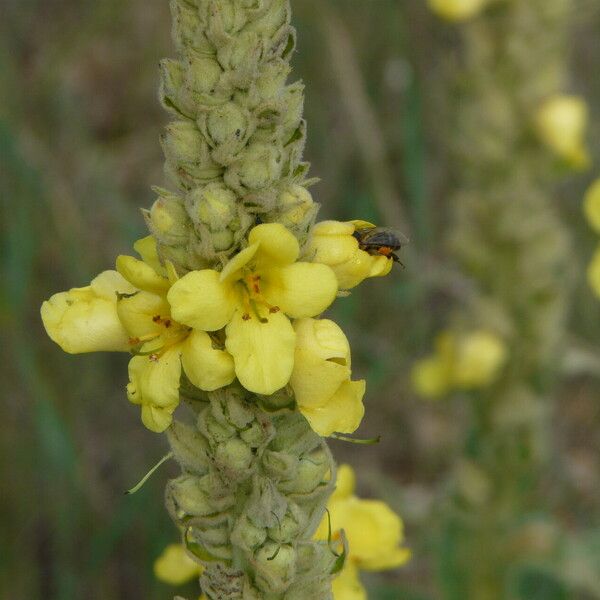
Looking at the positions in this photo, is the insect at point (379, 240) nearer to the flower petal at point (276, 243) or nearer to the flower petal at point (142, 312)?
the flower petal at point (276, 243)

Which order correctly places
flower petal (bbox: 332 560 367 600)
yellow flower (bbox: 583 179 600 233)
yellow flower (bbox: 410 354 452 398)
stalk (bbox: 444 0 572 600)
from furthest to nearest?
yellow flower (bbox: 410 354 452 398) < stalk (bbox: 444 0 572 600) < yellow flower (bbox: 583 179 600 233) < flower petal (bbox: 332 560 367 600)

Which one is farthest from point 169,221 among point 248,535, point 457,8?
point 457,8

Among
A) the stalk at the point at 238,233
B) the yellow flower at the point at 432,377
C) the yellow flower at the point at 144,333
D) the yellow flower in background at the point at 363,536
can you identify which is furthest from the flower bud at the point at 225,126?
the yellow flower at the point at 432,377

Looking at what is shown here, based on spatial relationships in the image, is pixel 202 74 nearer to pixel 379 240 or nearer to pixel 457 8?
pixel 379 240

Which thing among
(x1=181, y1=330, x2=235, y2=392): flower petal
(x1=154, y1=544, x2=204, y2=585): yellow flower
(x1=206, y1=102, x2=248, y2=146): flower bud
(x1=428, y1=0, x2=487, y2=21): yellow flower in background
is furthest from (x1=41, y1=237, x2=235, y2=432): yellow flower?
(x1=428, y1=0, x2=487, y2=21): yellow flower in background

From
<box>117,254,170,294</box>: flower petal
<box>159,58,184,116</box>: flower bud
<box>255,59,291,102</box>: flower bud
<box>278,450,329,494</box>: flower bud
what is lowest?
<box>278,450,329,494</box>: flower bud

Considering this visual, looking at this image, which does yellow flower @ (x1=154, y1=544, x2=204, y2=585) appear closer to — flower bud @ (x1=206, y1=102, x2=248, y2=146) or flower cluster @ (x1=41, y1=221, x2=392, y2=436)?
flower cluster @ (x1=41, y1=221, x2=392, y2=436)

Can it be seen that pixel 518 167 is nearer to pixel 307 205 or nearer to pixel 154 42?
pixel 154 42
